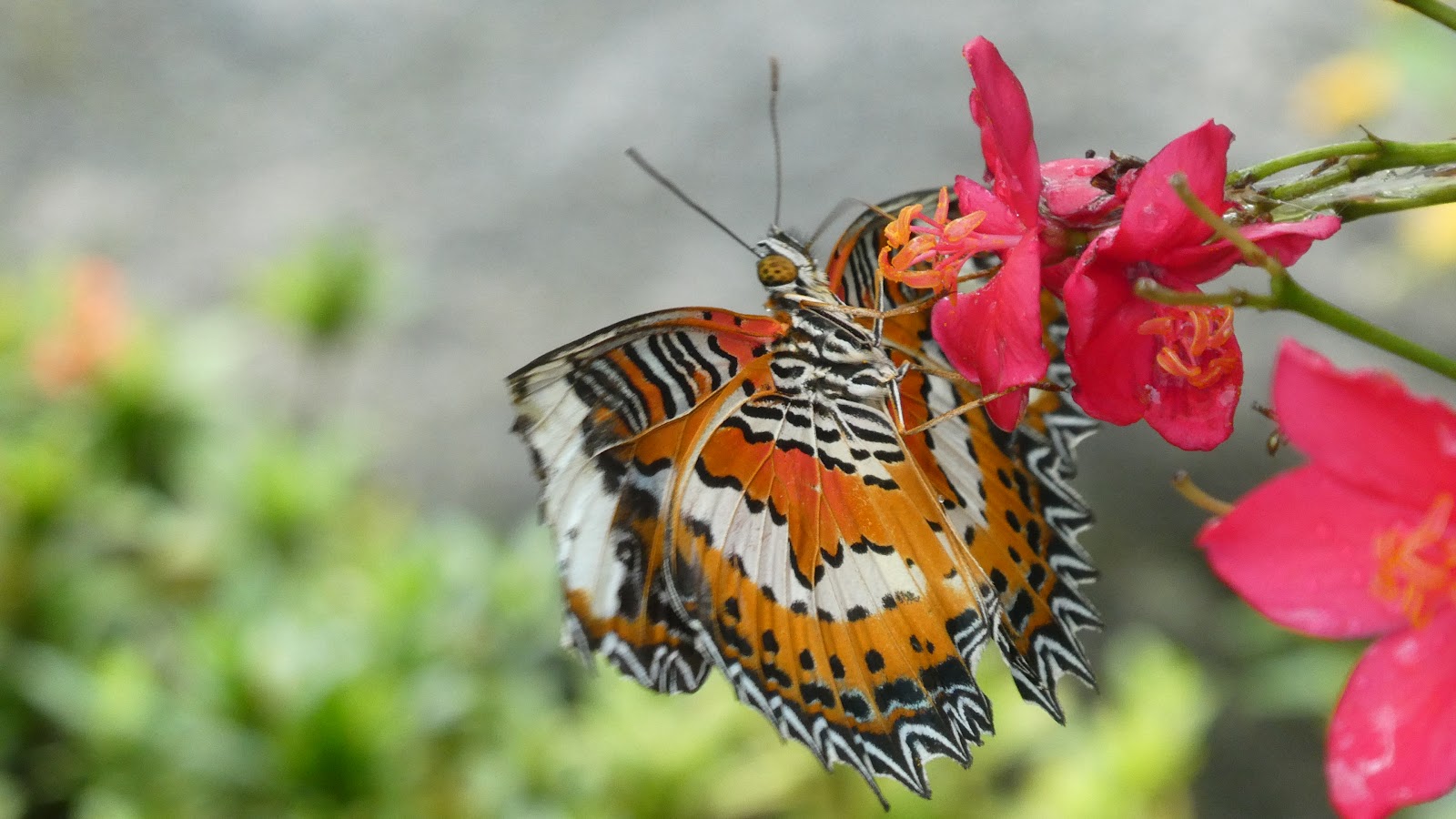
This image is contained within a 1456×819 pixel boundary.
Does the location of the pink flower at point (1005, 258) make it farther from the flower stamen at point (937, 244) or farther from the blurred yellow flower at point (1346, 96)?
the blurred yellow flower at point (1346, 96)

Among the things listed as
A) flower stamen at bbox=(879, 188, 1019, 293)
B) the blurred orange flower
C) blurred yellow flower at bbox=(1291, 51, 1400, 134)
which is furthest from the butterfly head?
blurred yellow flower at bbox=(1291, 51, 1400, 134)

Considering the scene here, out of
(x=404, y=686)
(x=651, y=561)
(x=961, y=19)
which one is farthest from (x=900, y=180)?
(x=651, y=561)

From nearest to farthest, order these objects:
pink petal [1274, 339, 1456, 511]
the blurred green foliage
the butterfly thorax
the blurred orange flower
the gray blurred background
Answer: pink petal [1274, 339, 1456, 511], the butterfly thorax, the blurred green foliage, the blurred orange flower, the gray blurred background

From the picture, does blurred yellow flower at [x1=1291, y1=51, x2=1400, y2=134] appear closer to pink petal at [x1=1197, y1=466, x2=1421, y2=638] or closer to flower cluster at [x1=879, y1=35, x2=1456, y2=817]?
A: flower cluster at [x1=879, y1=35, x2=1456, y2=817]

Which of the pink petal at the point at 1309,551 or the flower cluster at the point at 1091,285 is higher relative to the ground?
the flower cluster at the point at 1091,285

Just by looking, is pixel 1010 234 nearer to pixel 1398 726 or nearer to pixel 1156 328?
pixel 1156 328

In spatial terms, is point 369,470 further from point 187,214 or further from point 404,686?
point 187,214

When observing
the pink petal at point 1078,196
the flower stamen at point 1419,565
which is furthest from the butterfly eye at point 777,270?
the flower stamen at point 1419,565
